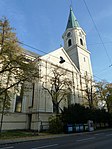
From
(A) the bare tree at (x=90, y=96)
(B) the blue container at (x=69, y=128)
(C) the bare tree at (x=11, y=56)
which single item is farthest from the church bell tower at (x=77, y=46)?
(C) the bare tree at (x=11, y=56)

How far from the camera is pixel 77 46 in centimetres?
4119

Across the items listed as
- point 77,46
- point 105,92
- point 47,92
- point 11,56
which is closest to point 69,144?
point 11,56

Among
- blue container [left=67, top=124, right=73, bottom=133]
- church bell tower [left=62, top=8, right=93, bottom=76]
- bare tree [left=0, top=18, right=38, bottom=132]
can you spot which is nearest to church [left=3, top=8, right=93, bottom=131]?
church bell tower [left=62, top=8, right=93, bottom=76]

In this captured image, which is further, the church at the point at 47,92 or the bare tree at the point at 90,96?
the bare tree at the point at 90,96

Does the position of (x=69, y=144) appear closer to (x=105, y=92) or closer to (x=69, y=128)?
(x=69, y=128)

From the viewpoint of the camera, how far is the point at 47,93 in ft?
89.7

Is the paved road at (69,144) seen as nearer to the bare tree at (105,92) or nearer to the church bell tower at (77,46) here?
the bare tree at (105,92)

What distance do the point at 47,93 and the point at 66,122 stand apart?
7240 mm

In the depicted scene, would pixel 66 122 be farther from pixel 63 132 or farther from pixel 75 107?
pixel 75 107

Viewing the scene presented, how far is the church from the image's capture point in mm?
24081

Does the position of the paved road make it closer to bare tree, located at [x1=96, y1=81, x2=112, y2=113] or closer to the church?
the church

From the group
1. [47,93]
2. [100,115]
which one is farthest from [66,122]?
[100,115]

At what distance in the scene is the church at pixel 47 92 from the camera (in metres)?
24.1

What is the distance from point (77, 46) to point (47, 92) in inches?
779
